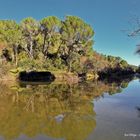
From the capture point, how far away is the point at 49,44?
5731 cm

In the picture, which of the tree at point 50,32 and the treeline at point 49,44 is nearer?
the treeline at point 49,44

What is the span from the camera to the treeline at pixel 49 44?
49.8 meters

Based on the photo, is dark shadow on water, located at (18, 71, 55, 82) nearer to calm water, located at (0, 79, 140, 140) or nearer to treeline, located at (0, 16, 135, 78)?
treeline, located at (0, 16, 135, 78)

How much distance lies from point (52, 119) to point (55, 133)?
2.12m

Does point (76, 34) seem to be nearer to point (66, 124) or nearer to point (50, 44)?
point (50, 44)

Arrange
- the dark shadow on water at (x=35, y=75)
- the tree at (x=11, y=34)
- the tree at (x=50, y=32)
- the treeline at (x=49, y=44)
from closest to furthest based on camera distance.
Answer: the dark shadow on water at (x=35, y=75)
the tree at (x=11, y=34)
the treeline at (x=49, y=44)
the tree at (x=50, y=32)

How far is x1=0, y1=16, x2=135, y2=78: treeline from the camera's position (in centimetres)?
4978

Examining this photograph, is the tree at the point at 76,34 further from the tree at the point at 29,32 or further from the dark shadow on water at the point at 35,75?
the dark shadow on water at the point at 35,75

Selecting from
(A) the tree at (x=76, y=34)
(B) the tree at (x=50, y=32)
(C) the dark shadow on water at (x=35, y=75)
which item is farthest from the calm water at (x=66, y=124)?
(B) the tree at (x=50, y=32)

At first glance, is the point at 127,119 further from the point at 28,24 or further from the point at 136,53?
the point at 28,24

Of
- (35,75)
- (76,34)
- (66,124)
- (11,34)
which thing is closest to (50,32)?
(76,34)

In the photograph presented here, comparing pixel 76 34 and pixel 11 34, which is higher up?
pixel 76 34

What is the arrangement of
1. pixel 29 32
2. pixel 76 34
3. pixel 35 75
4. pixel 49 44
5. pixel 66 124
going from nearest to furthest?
pixel 66 124 < pixel 35 75 < pixel 76 34 < pixel 29 32 < pixel 49 44

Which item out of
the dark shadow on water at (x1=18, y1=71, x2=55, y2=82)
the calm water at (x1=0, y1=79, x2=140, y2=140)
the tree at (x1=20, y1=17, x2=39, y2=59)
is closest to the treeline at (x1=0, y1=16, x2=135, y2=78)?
the tree at (x1=20, y1=17, x2=39, y2=59)
